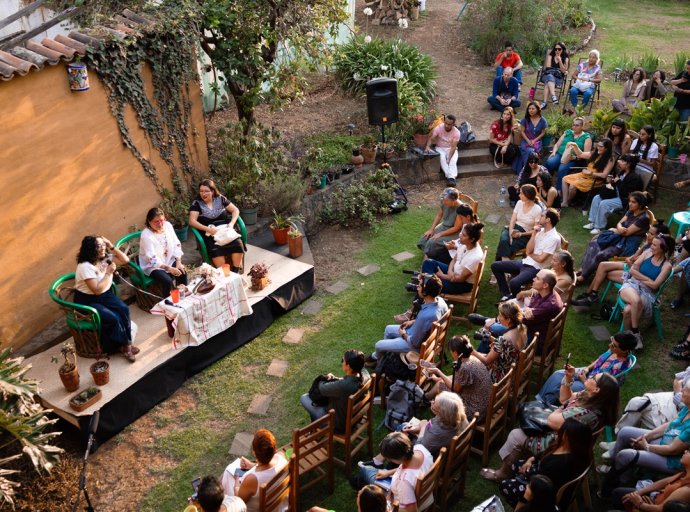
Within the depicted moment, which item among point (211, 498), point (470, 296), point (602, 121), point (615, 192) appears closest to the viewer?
point (211, 498)

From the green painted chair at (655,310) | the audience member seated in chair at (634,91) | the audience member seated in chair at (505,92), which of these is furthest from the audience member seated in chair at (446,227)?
the audience member seated in chair at (634,91)

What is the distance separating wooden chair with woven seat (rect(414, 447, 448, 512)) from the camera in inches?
173

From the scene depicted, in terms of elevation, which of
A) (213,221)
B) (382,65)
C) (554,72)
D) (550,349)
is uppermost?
(382,65)

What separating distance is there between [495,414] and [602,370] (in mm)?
1069

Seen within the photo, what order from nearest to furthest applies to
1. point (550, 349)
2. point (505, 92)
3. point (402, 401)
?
point (402, 401) < point (550, 349) < point (505, 92)

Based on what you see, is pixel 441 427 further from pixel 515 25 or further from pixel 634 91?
pixel 515 25

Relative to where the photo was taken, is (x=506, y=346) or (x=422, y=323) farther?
(x=422, y=323)

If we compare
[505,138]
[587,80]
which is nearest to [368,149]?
[505,138]

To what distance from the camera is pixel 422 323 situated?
19.9ft

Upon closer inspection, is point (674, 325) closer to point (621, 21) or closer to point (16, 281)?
point (16, 281)

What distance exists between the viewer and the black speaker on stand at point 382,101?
33.0 ft

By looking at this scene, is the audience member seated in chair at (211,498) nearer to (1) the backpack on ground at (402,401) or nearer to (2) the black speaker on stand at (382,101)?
(1) the backpack on ground at (402,401)

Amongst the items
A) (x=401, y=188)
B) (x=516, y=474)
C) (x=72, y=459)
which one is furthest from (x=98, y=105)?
(x=516, y=474)

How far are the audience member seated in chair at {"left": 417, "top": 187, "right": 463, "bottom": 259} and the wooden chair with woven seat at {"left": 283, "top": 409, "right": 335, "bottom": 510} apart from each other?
11.2ft
